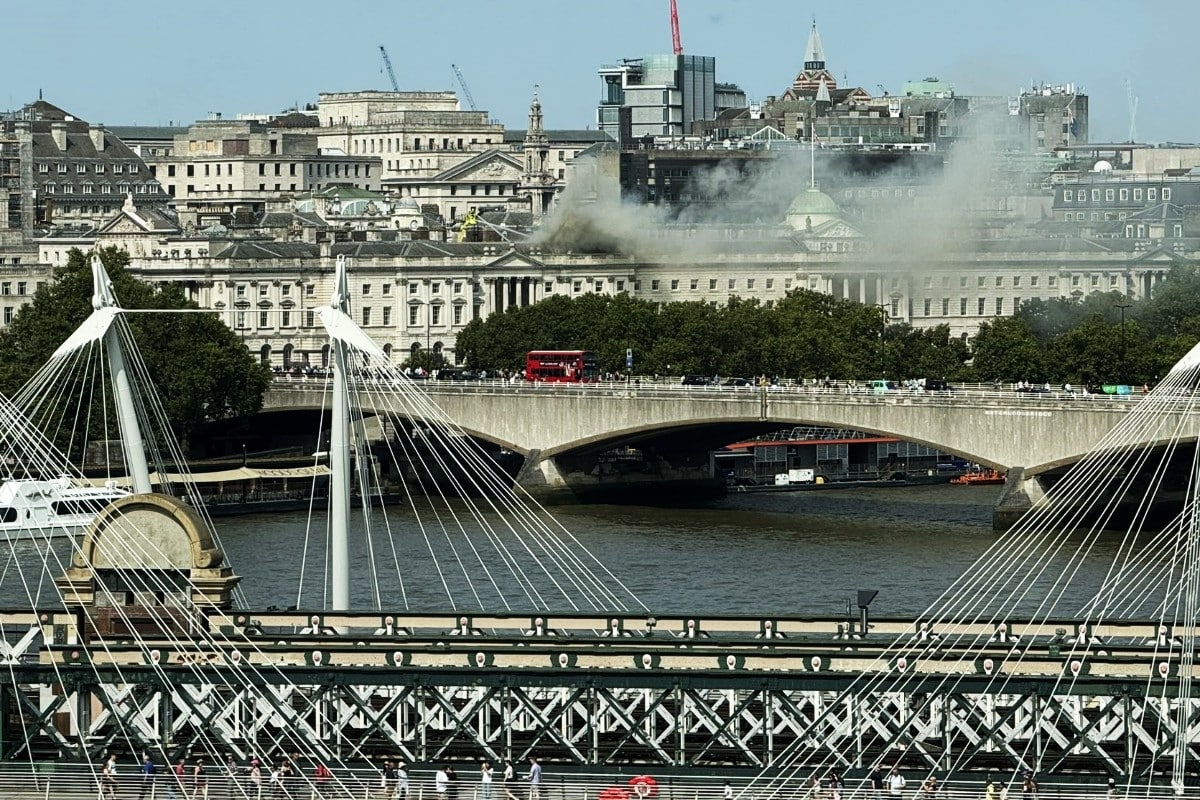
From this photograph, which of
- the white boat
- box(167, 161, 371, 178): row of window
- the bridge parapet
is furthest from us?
box(167, 161, 371, 178): row of window

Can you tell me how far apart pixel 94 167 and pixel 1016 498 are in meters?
101

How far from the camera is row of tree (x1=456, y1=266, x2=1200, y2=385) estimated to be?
107m

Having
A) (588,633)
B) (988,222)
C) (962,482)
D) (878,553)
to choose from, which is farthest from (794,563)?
(988,222)

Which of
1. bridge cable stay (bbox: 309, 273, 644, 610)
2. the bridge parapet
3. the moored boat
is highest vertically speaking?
the bridge parapet

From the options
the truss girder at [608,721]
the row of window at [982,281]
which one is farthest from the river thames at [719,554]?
the row of window at [982,281]

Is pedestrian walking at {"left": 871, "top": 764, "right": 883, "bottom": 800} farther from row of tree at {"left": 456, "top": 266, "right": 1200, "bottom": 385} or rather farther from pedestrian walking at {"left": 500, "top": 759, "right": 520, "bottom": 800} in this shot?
row of tree at {"left": 456, "top": 266, "right": 1200, "bottom": 385}

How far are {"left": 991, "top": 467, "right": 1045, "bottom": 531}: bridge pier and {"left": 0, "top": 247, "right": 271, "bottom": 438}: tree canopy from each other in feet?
82.4

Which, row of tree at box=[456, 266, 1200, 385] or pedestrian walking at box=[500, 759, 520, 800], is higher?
row of tree at box=[456, 266, 1200, 385]

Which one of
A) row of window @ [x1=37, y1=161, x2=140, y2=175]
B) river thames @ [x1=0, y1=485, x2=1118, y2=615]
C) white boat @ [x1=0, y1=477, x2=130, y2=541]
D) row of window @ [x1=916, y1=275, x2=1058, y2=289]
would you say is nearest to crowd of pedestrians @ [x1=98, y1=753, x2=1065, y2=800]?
river thames @ [x1=0, y1=485, x2=1118, y2=615]

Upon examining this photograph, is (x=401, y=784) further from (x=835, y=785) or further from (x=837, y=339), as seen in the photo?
(x=837, y=339)

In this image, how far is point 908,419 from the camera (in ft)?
284

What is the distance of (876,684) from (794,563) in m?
34.0

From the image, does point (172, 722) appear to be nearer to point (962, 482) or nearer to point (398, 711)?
point (398, 711)

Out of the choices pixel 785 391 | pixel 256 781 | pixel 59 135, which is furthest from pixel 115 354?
pixel 59 135
